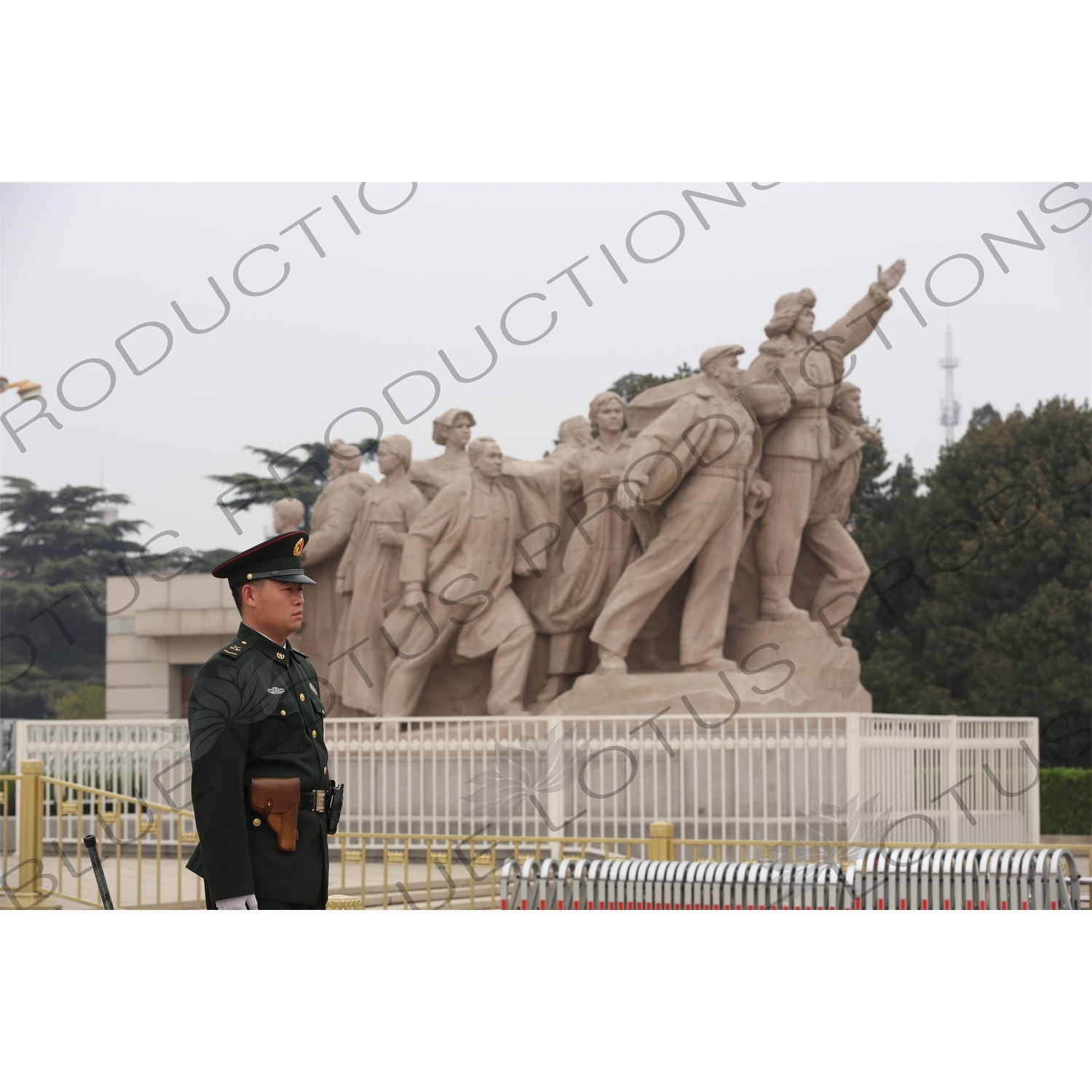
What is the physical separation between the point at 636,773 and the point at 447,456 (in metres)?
3.57

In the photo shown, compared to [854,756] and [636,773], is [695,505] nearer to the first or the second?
[636,773]

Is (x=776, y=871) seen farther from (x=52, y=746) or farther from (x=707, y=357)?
(x=52, y=746)

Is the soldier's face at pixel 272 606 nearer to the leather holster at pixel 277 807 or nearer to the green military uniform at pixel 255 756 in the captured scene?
the green military uniform at pixel 255 756

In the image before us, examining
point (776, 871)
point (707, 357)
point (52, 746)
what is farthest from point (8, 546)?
point (776, 871)

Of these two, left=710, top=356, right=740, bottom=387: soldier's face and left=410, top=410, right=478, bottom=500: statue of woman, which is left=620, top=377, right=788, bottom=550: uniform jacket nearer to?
left=710, top=356, right=740, bottom=387: soldier's face

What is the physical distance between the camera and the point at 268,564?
397cm

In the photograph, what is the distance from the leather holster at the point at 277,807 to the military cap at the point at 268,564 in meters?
0.55

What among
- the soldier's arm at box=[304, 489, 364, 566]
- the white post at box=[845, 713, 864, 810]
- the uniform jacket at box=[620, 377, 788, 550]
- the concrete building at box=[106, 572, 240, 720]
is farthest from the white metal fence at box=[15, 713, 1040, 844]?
the concrete building at box=[106, 572, 240, 720]

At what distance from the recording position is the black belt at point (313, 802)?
12.9 feet

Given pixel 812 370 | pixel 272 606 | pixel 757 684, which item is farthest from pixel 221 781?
pixel 812 370

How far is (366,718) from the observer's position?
11.7 m

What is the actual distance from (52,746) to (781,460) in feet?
20.5

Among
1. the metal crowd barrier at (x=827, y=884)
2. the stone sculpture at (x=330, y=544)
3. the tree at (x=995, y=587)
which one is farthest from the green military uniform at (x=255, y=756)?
the tree at (x=995, y=587)

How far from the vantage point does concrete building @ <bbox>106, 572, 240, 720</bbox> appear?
19266 millimetres
